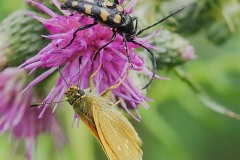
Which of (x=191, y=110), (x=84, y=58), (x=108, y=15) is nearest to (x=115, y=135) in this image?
(x=84, y=58)

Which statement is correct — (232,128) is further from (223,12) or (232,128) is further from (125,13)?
(125,13)

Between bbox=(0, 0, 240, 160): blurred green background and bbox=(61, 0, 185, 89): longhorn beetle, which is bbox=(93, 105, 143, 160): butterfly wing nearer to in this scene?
bbox=(61, 0, 185, 89): longhorn beetle

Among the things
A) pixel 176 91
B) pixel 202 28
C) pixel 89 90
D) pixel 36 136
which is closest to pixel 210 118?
pixel 176 91

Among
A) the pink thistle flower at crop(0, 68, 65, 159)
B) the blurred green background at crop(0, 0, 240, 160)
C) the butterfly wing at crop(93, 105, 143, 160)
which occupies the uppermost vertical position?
the pink thistle flower at crop(0, 68, 65, 159)

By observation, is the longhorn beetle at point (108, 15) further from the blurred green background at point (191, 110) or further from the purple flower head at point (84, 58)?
the blurred green background at point (191, 110)

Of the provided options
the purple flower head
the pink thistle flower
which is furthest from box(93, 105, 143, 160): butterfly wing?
the pink thistle flower

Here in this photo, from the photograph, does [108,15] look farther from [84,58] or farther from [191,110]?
[191,110]
